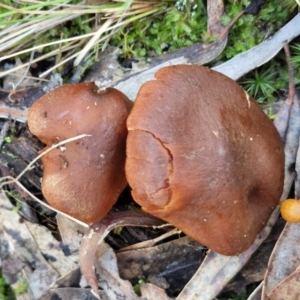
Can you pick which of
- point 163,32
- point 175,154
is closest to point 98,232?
point 175,154

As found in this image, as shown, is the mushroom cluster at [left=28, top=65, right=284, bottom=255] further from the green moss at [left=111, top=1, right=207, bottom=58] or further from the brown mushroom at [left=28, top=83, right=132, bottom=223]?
the green moss at [left=111, top=1, right=207, bottom=58]

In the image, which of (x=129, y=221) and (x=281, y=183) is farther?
(x=129, y=221)

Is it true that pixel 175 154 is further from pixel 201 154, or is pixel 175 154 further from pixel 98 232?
pixel 98 232

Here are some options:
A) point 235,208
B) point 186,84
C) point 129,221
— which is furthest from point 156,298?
point 186,84

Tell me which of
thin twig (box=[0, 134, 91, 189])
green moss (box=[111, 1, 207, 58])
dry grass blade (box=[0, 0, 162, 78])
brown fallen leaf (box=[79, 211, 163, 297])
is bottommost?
brown fallen leaf (box=[79, 211, 163, 297])

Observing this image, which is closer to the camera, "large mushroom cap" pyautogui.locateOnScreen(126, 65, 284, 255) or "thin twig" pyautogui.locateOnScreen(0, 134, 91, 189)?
"large mushroom cap" pyautogui.locateOnScreen(126, 65, 284, 255)

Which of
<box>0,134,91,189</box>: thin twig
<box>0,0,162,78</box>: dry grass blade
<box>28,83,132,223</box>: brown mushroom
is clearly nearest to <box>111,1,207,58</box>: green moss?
<box>0,0,162,78</box>: dry grass blade

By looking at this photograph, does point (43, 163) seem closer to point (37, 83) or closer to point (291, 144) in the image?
point (37, 83)
